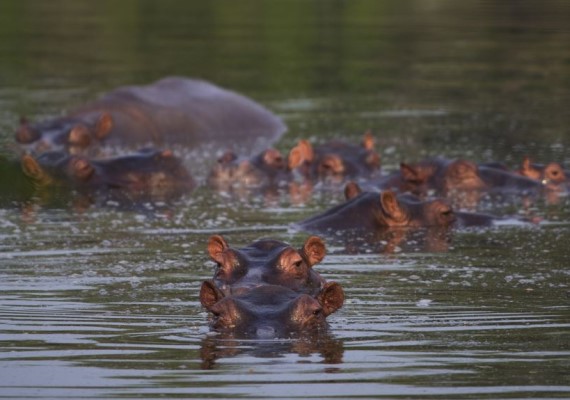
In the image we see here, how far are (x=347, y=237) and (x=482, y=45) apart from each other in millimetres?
16316

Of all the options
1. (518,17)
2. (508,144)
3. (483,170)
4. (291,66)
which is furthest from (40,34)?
(483,170)

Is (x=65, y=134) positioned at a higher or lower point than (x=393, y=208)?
lower

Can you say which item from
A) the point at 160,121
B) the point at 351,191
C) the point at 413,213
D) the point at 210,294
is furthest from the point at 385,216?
the point at 160,121

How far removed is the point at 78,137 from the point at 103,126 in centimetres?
44

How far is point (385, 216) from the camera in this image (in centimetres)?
1085

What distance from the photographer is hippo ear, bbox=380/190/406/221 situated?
35.1 feet

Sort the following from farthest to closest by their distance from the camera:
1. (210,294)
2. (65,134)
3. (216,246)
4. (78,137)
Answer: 1. (65,134)
2. (78,137)
3. (216,246)
4. (210,294)

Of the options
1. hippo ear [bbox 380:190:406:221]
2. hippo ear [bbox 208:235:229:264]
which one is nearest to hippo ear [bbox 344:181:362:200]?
hippo ear [bbox 380:190:406:221]

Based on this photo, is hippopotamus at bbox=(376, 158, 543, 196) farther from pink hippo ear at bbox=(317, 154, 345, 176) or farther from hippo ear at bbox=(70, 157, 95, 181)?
hippo ear at bbox=(70, 157, 95, 181)

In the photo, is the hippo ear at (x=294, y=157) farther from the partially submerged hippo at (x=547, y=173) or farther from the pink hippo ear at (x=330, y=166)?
the partially submerged hippo at (x=547, y=173)

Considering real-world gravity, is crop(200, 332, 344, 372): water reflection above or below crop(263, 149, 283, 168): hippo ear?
above

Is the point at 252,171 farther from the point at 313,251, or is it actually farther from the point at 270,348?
the point at 270,348

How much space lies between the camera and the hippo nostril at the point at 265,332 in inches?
272

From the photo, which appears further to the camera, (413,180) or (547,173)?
(547,173)
